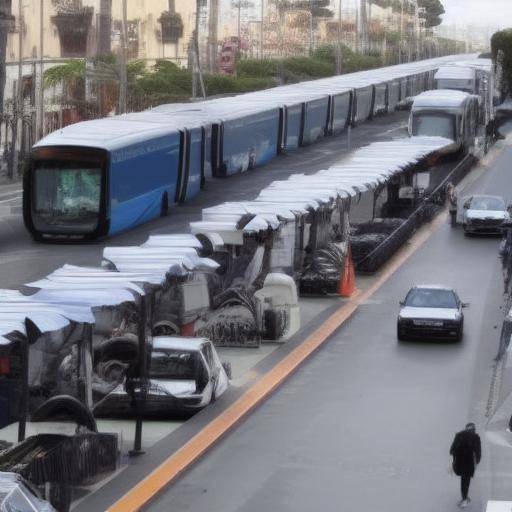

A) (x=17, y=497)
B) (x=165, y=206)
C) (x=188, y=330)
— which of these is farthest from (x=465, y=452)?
(x=165, y=206)

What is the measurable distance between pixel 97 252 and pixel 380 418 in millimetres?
10633

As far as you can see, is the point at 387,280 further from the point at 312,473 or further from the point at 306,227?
the point at 312,473

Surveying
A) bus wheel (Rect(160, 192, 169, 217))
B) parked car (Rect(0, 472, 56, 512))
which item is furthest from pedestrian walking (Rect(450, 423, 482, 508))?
bus wheel (Rect(160, 192, 169, 217))

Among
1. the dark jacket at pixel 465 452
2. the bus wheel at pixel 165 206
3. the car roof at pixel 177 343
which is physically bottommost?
the bus wheel at pixel 165 206

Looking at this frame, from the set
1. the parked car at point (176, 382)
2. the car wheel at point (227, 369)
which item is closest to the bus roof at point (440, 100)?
the car wheel at point (227, 369)

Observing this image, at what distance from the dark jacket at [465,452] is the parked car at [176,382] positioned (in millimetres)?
5978

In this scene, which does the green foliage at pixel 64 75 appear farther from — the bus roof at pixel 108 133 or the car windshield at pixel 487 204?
the bus roof at pixel 108 133

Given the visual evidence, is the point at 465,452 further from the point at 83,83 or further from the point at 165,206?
the point at 83,83

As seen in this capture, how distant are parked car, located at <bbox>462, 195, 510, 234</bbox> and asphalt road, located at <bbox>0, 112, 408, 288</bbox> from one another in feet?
19.9

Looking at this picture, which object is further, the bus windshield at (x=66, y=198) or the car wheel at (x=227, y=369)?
the bus windshield at (x=66, y=198)

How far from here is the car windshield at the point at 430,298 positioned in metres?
32.2

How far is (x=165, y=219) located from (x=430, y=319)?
1025cm

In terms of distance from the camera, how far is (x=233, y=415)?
947 inches

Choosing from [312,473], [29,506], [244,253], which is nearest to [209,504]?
[312,473]
